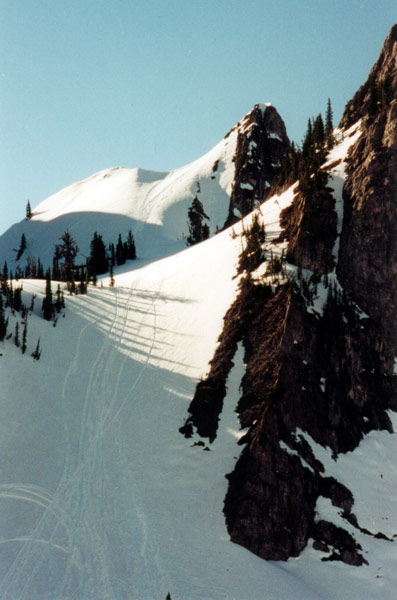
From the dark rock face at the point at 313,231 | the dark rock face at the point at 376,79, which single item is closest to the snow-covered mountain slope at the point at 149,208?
the dark rock face at the point at 376,79

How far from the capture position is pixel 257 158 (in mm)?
103750

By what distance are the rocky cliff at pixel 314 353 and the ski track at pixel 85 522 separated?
445cm

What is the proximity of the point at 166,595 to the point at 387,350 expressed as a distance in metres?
22.5

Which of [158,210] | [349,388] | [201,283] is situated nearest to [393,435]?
[349,388]

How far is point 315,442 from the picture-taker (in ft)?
78.4

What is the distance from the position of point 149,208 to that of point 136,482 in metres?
99.2

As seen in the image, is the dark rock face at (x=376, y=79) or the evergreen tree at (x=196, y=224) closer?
the dark rock face at (x=376, y=79)

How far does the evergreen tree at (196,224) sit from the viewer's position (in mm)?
95688

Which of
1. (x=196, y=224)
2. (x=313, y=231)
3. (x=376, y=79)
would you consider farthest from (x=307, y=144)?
(x=196, y=224)

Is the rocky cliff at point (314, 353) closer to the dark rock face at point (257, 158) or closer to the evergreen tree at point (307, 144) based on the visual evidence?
the evergreen tree at point (307, 144)

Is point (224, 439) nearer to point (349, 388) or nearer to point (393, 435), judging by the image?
point (349, 388)

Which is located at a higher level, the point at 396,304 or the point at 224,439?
the point at 396,304

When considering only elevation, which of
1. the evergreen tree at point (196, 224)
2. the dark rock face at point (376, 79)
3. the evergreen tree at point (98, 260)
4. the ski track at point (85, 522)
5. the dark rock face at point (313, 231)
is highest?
the dark rock face at point (376, 79)

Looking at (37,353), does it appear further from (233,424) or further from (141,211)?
(141,211)
